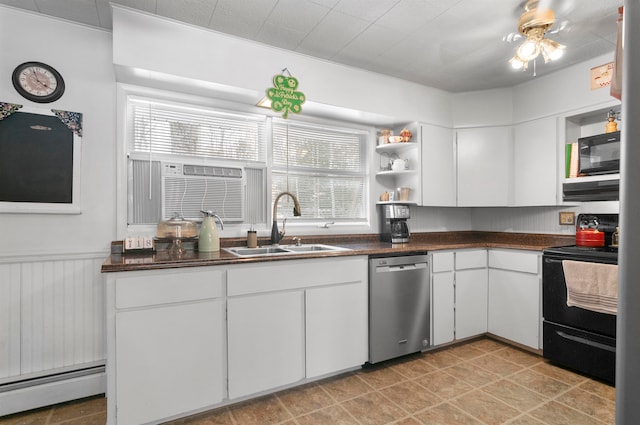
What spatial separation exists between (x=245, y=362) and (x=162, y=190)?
1.37 meters

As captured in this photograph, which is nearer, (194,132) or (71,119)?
(71,119)

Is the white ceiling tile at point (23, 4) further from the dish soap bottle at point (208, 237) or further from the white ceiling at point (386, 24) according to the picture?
the dish soap bottle at point (208, 237)

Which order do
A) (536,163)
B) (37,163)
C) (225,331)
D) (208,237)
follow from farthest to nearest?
1. (536,163)
2. (208,237)
3. (37,163)
4. (225,331)

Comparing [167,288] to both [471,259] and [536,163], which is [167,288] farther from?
[536,163]

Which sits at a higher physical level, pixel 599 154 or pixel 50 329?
pixel 599 154

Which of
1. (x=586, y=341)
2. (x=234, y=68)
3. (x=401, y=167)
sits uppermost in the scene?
(x=234, y=68)

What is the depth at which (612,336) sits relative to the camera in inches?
91.6

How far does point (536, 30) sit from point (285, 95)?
1.70 meters

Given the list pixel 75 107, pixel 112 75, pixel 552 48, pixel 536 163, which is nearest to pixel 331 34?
pixel 552 48

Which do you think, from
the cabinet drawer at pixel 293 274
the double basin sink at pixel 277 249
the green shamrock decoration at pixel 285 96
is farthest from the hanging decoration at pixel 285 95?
the cabinet drawer at pixel 293 274

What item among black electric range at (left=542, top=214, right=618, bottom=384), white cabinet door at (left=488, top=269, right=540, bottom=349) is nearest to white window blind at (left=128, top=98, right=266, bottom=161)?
white cabinet door at (left=488, top=269, right=540, bottom=349)

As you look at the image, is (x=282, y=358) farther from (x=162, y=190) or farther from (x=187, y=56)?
(x=187, y=56)

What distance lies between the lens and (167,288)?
192 centimetres

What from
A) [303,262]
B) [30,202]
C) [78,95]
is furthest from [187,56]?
[303,262]
